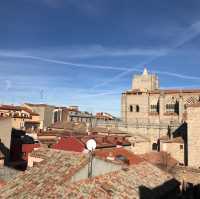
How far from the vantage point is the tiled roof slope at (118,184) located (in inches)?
477

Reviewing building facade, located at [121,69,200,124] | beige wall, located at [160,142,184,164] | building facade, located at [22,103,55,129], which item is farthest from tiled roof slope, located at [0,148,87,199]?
building facade, located at [22,103,55,129]

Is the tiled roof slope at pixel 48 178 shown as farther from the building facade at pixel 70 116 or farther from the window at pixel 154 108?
the building facade at pixel 70 116

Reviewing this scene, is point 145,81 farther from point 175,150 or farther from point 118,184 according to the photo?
point 118,184

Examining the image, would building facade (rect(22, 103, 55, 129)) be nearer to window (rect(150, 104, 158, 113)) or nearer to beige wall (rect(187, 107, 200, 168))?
window (rect(150, 104, 158, 113))

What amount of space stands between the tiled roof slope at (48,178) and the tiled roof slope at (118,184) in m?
0.53

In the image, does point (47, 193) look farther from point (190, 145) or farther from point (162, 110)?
point (162, 110)

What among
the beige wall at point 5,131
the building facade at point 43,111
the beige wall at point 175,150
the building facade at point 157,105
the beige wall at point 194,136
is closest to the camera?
the beige wall at point 5,131

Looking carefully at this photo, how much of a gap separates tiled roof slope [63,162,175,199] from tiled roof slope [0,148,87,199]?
20.9 inches

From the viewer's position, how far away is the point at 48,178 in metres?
13.1

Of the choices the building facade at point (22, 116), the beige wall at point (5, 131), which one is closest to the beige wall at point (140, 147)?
the beige wall at point (5, 131)

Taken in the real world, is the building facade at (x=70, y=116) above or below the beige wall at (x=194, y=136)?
above

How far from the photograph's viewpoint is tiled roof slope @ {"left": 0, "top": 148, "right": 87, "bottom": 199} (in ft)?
39.8

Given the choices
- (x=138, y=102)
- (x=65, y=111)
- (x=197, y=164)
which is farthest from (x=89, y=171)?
(x=65, y=111)

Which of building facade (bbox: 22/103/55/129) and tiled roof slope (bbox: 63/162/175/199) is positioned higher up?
building facade (bbox: 22/103/55/129)
